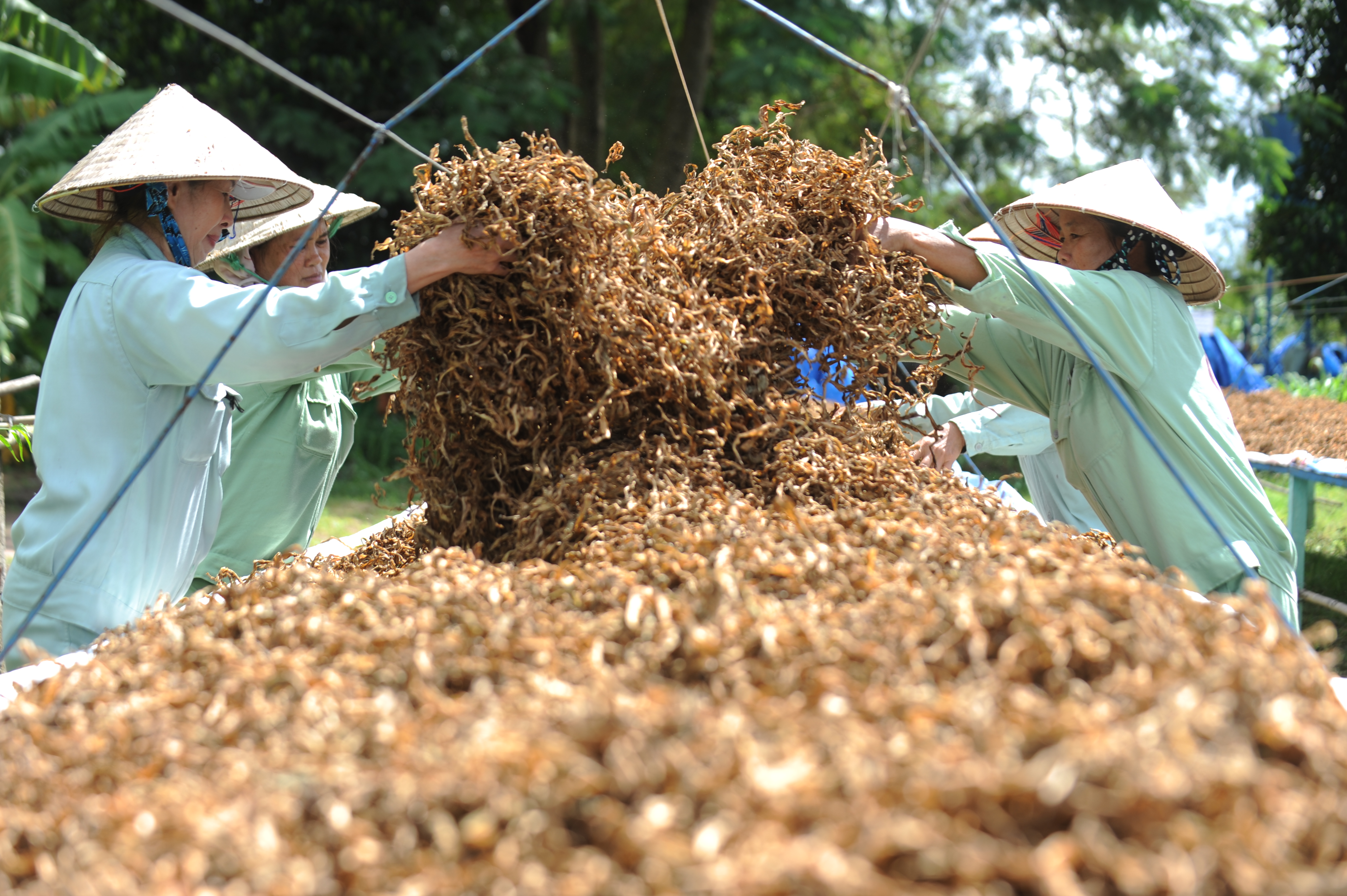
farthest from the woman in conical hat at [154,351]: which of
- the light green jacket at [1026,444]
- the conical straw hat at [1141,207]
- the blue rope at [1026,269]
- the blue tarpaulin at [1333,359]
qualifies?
the blue tarpaulin at [1333,359]

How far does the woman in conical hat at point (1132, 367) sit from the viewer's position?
6.57 feet

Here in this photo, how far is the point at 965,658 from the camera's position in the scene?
107cm

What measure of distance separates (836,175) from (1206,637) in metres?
1.17

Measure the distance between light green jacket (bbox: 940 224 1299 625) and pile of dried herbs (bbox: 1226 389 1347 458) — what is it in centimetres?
278

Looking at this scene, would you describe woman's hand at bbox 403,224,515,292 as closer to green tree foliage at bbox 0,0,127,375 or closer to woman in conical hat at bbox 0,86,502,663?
woman in conical hat at bbox 0,86,502,663

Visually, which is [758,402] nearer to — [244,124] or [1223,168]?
[244,124]

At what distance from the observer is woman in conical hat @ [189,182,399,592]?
2.45 metres

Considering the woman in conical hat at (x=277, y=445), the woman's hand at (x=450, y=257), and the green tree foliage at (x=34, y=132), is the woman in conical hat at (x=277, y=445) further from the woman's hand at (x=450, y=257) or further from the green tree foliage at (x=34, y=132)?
the green tree foliage at (x=34, y=132)

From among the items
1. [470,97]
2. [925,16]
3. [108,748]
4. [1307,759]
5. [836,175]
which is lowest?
[108,748]

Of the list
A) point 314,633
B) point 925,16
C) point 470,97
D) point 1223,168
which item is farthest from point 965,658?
point 1223,168

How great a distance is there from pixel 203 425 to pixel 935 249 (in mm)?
1512

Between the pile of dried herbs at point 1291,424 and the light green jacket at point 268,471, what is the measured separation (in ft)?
13.0

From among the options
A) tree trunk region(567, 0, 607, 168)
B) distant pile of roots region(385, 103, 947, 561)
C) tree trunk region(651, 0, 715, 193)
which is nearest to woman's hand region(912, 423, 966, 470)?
distant pile of roots region(385, 103, 947, 561)

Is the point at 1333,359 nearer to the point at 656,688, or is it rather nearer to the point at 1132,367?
the point at 1132,367
